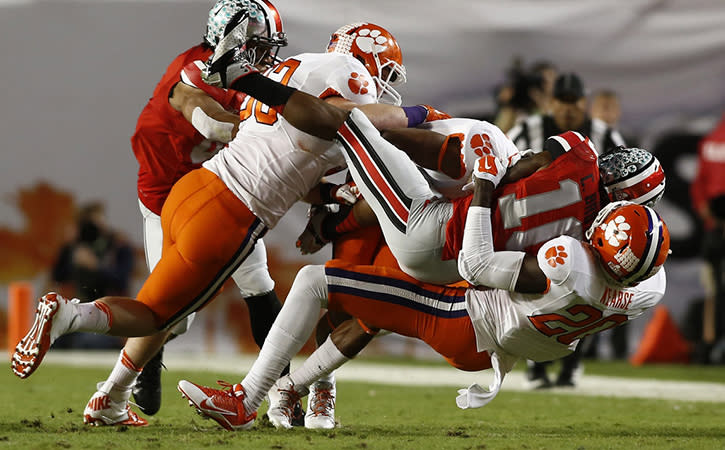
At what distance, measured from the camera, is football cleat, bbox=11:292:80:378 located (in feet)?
9.98

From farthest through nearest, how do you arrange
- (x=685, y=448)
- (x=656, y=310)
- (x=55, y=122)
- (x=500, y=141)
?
Result: 1. (x=55, y=122)
2. (x=656, y=310)
3. (x=500, y=141)
4. (x=685, y=448)

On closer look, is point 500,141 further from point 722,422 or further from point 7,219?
point 7,219

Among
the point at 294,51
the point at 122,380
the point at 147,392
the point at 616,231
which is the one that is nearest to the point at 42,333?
the point at 122,380

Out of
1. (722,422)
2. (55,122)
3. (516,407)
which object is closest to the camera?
(722,422)

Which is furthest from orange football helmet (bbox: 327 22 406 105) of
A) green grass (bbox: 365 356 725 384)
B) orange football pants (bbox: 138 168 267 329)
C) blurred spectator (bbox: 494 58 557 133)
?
green grass (bbox: 365 356 725 384)

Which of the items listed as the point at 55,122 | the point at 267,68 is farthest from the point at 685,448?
the point at 55,122

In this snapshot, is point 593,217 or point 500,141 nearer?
point 593,217

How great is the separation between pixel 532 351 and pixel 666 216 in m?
5.27

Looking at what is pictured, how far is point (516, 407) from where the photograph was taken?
4711 millimetres

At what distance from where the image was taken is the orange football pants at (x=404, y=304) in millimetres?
3305

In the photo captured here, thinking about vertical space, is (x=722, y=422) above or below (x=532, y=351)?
below

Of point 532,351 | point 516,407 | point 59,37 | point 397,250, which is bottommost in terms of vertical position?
point 516,407

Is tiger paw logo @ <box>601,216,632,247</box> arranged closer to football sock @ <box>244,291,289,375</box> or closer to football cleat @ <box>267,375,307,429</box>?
football cleat @ <box>267,375,307,429</box>

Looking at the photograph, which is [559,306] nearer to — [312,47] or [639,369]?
[639,369]
